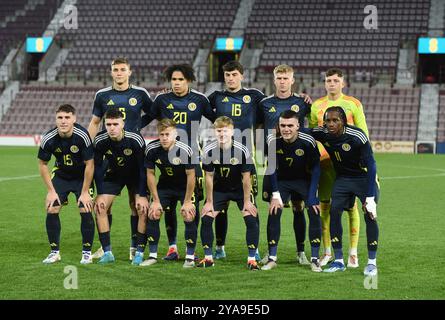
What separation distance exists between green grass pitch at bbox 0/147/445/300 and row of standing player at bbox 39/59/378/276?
552 millimetres

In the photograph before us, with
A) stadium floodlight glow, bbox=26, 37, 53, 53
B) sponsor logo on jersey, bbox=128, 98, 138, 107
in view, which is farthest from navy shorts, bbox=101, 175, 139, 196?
stadium floodlight glow, bbox=26, 37, 53, 53

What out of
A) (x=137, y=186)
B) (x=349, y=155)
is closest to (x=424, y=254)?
(x=349, y=155)

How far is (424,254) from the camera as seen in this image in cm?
874

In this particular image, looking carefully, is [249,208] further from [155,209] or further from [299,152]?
[155,209]

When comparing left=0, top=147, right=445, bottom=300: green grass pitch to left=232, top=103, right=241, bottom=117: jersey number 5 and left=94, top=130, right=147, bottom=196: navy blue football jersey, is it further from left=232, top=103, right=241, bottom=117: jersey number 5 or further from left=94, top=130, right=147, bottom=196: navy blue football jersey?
left=232, top=103, right=241, bottom=117: jersey number 5

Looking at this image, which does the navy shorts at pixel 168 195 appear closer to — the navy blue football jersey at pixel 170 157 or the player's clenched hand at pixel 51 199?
the navy blue football jersey at pixel 170 157

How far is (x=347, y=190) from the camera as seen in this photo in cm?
780

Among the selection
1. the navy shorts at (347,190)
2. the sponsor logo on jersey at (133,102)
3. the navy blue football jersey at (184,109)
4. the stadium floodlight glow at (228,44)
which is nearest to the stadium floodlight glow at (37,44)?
the stadium floodlight glow at (228,44)

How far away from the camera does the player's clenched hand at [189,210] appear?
26.4 ft

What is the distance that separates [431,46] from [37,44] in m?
18.1

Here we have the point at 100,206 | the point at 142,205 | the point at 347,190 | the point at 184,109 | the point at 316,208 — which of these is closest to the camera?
the point at 347,190

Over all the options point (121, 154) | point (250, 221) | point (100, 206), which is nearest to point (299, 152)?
point (250, 221)

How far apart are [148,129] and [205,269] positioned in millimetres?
24669
